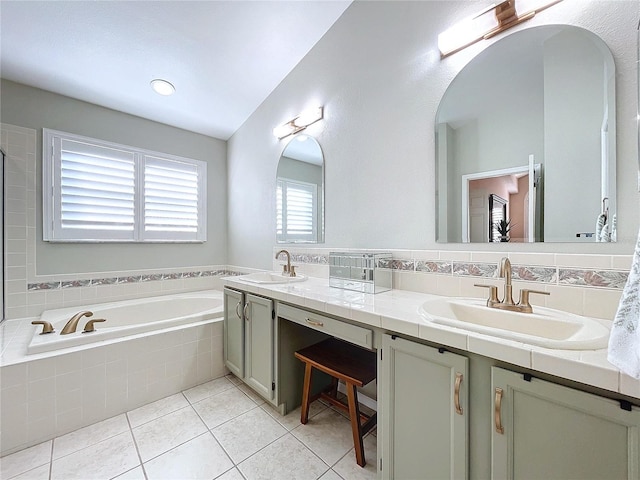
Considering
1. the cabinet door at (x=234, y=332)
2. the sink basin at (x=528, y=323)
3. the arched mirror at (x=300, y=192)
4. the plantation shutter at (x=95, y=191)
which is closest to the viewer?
the sink basin at (x=528, y=323)

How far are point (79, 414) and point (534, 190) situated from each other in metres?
2.88

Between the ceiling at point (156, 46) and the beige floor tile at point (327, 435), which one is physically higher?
the ceiling at point (156, 46)

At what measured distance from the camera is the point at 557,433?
0.71 m

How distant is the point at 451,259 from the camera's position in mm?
1442

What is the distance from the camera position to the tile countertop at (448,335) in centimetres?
64

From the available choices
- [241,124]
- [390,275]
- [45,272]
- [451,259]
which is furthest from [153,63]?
[451,259]

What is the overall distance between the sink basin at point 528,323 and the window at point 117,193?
2889mm

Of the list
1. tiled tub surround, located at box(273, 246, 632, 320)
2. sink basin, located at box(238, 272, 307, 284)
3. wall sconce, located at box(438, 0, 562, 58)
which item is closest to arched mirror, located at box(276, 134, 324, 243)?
sink basin, located at box(238, 272, 307, 284)

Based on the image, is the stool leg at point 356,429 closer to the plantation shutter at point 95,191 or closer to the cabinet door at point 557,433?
the cabinet door at point 557,433

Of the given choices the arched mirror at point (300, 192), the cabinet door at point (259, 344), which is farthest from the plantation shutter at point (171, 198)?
the cabinet door at point (259, 344)

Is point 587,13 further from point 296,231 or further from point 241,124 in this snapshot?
point 241,124

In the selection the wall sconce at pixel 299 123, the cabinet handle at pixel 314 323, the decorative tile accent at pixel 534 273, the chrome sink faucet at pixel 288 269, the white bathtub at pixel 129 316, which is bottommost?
the white bathtub at pixel 129 316

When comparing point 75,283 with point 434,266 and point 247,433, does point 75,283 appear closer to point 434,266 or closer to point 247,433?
point 247,433

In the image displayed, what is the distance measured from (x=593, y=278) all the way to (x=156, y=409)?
2.61 metres
